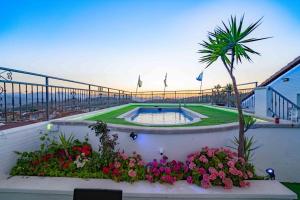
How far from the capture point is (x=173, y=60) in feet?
53.0

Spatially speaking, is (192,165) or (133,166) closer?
(192,165)

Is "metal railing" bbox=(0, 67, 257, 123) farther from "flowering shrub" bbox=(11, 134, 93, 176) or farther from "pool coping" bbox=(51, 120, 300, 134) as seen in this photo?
"flowering shrub" bbox=(11, 134, 93, 176)

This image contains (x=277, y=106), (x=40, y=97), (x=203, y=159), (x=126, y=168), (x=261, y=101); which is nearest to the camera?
(x=203, y=159)

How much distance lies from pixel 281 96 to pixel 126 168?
4.43 m

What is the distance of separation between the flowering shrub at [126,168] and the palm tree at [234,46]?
1.71 m

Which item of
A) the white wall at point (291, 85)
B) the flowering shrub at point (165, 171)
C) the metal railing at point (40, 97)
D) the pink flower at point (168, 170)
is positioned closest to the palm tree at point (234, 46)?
the flowering shrub at point (165, 171)

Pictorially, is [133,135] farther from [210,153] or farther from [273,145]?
[273,145]

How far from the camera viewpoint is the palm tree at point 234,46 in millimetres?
3664

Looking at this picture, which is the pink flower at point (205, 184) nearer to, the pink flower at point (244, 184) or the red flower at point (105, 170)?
the pink flower at point (244, 184)

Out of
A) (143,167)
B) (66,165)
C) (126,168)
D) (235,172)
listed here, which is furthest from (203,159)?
(66,165)

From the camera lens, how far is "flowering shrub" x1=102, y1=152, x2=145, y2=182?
3383 millimetres

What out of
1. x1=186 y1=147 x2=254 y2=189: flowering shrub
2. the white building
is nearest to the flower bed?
x1=186 y1=147 x2=254 y2=189: flowering shrub

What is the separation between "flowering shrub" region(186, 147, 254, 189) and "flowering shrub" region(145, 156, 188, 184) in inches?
5.9

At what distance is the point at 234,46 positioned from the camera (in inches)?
146
